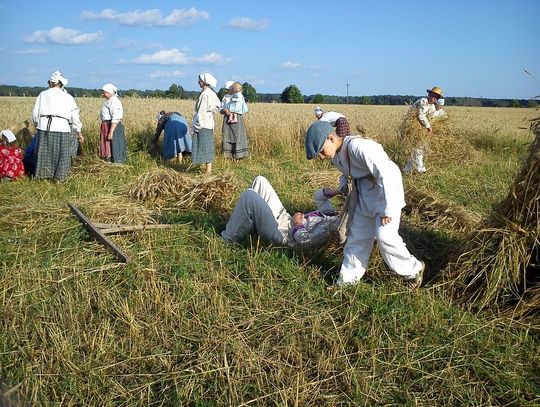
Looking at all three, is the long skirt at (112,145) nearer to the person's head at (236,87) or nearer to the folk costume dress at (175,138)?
the folk costume dress at (175,138)

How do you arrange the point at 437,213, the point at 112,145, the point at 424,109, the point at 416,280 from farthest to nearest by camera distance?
the point at 424,109, the point at 112,145, the point at 437,213, the point at 416,280

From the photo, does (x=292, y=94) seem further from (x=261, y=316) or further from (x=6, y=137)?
(x=261, y=316)

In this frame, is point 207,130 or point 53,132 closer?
point 53,132

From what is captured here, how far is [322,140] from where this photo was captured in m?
3.70

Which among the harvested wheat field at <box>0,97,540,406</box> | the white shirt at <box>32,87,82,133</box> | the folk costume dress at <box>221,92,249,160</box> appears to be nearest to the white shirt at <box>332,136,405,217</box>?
the harvested wheat field at <box>0,97,540,406</box>

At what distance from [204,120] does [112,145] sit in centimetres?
191

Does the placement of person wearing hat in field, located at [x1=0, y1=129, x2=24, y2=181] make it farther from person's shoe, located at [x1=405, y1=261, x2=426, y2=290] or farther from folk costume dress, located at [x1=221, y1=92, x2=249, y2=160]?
person's shoe, located at [x1=405, y1=261, x2=426, y2=290]

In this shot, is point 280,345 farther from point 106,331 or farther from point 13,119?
point 13,119

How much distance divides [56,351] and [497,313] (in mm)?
2972

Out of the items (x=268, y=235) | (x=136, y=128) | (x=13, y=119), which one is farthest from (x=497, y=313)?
(x=13, y=119)

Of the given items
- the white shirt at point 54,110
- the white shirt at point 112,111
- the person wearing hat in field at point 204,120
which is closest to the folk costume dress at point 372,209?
the person wearing hat in field at point 204,120

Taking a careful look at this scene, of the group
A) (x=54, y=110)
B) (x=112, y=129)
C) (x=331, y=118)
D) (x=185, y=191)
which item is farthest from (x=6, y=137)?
(x=331, y=118)

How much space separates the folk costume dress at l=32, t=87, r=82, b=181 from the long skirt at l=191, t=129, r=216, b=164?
213 cm

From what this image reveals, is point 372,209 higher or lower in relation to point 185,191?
higher
